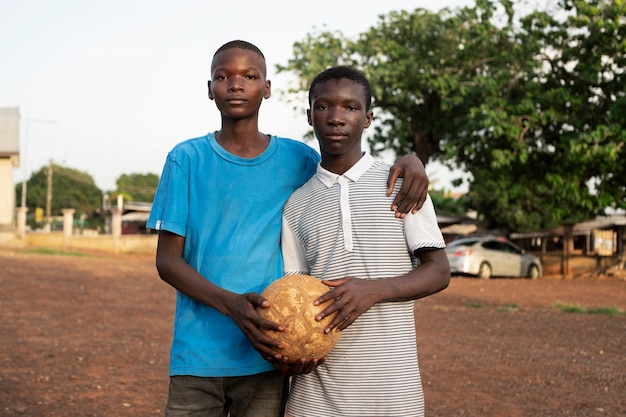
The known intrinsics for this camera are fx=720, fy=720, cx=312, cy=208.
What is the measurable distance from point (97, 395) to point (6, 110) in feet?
116

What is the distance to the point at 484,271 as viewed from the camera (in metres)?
24.4

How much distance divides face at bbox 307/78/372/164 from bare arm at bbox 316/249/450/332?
0.53 metres

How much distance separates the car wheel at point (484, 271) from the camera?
79.7ft

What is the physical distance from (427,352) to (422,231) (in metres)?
6.57

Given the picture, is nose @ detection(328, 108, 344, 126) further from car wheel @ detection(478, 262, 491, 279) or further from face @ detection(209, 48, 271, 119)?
car wheel @ detection(478, 262, 491, 279)

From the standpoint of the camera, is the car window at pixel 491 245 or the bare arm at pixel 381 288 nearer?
the bare arm at pixel 381 288

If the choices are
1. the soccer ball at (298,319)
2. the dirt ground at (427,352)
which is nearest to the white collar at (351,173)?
the soccer ball at (298,319)

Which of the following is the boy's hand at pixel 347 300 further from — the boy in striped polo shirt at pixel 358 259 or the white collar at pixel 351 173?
the white collar at pixel 351 173

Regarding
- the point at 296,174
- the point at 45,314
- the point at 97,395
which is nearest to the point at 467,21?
the point at 45,314

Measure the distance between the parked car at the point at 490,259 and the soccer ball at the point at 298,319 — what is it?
2159cm

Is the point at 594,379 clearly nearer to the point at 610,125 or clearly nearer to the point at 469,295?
the point at 469,295

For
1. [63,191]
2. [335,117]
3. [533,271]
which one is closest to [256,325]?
[335,117]

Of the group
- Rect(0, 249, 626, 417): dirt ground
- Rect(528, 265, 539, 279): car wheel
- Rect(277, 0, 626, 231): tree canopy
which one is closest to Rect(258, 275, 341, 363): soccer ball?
Rect(0, 249, 626, 417): dirt ground

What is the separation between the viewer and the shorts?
8.85ft
